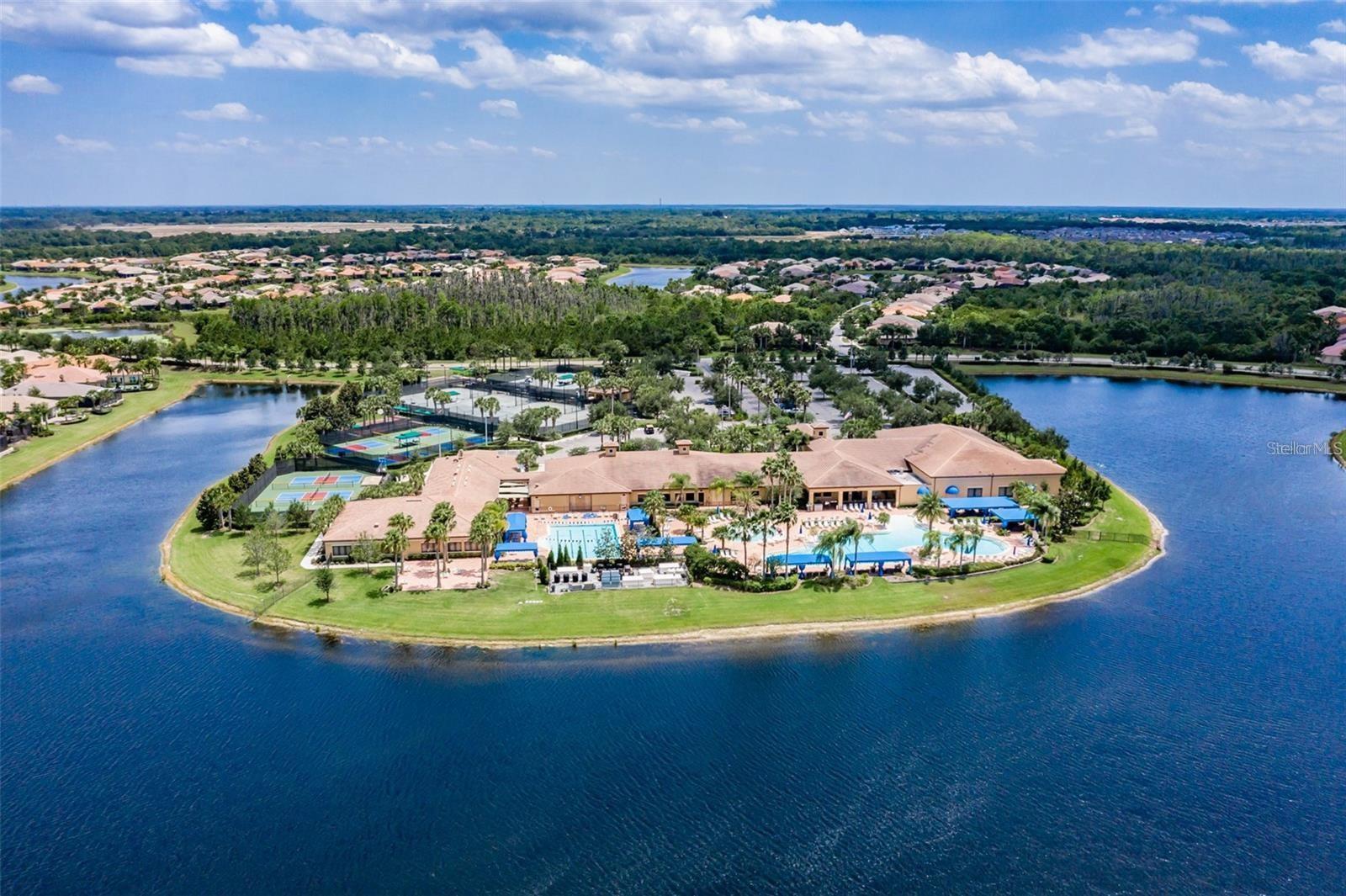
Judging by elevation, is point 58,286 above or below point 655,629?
above

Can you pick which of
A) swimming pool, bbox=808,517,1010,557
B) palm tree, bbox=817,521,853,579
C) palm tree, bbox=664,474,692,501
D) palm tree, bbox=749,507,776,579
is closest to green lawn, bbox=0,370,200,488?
palm tree, bbox=664,474,692,501

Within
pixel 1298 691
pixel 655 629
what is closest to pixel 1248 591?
pixel 1298 691

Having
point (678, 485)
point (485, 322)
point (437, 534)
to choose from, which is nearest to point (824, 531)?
point (678, 485)

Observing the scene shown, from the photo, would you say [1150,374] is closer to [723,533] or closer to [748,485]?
[748,485]

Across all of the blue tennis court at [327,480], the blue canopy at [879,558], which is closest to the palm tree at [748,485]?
the blue canopy at [879,558]

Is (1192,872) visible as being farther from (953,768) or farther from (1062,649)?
(1062,649)

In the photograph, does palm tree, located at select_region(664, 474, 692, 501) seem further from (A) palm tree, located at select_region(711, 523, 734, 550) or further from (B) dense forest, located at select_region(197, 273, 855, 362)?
(B) dense forest, located at select_region(197, 273, 855, 362)
